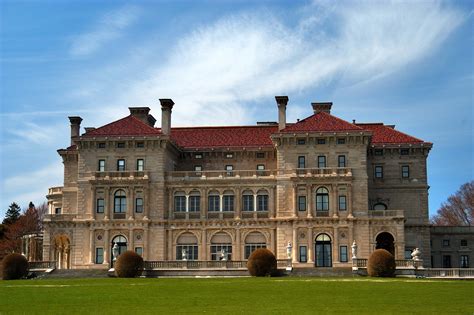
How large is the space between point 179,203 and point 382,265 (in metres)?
21.5

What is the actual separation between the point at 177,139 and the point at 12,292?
3889cm

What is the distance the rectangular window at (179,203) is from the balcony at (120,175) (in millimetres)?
3554

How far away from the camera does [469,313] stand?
1111 inches

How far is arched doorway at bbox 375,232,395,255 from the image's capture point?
70394mm

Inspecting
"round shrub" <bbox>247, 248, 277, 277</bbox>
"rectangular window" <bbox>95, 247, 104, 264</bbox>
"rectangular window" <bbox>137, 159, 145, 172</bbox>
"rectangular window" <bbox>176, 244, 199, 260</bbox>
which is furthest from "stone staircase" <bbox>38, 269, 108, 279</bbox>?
"round shrub" <bbox>247, 248, 277, 277</bbox>

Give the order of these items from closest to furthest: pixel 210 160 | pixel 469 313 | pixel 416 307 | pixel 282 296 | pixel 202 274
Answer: pixel 469 313
pixel 416 307
pixel 282 296
pixel 202 274
pixel 210 160

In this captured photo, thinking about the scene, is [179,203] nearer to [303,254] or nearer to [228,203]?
[228,203]

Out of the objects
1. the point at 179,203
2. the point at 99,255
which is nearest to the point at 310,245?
the point at 179,203

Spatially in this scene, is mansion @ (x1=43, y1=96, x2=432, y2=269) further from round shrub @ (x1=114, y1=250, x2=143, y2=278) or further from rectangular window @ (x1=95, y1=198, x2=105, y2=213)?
round shrub @ (x1=114, y1=250, x2=143, y2=278)

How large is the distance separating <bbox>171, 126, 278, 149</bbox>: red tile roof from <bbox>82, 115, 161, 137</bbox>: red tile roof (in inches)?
194

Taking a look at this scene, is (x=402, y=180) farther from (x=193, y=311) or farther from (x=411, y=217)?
(x=193, y=311)

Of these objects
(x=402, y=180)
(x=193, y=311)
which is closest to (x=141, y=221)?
(x=402, y=180)

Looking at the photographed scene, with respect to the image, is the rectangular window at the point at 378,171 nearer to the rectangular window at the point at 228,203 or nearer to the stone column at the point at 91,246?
the rectangular window at the point at 228,203

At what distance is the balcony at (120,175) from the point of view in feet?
234
